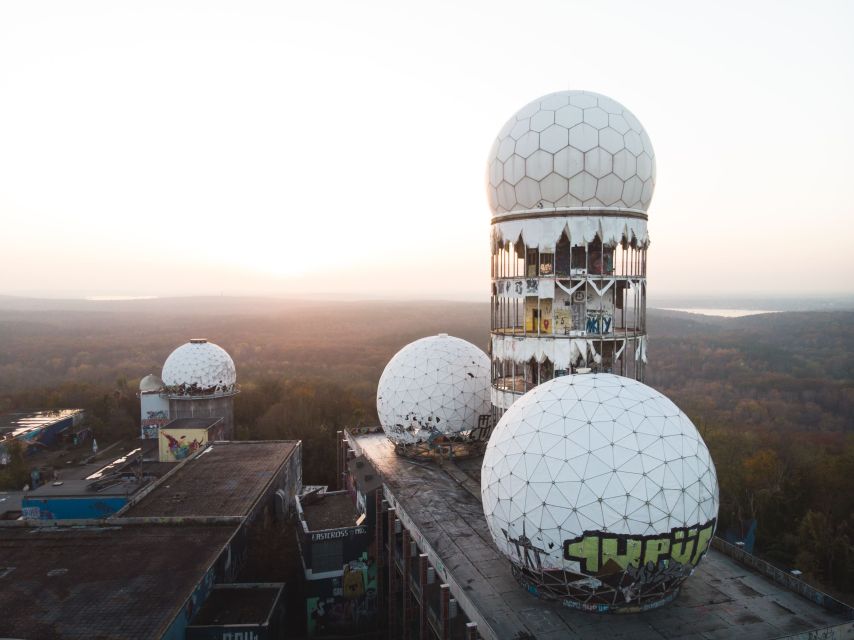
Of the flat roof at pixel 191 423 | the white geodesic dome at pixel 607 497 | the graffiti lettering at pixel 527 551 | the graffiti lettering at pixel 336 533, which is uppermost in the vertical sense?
the white geodesic dome at pixel 607 497

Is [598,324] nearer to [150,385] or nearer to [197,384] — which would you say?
[197,384]

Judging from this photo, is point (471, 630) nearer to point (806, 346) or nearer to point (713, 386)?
point (713, 386)

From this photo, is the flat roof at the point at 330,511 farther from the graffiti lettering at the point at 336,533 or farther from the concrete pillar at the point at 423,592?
the concrete pillar at the point at 423,592

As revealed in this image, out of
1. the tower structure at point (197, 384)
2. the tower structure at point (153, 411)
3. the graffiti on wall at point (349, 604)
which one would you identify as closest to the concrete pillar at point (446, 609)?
the graffiti on wall at point (349, 604)

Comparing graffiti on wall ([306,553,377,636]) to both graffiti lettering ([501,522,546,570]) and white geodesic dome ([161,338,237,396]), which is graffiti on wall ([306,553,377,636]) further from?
white geodesic dome ([161,338,237,396])

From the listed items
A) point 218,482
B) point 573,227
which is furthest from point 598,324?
point 218,482

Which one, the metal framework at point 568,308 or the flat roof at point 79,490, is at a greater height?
the metal framework at point 568,308

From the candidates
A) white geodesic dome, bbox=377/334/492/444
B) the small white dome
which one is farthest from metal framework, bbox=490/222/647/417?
the small white dome
